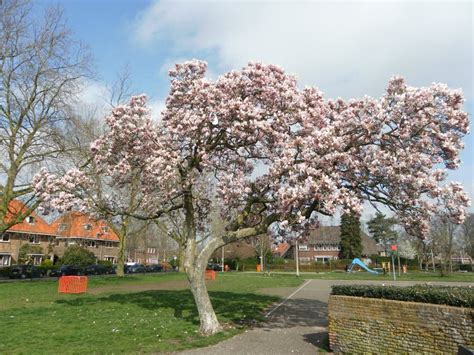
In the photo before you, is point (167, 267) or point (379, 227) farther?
point (379, 227)

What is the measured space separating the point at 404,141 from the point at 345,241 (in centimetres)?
6586

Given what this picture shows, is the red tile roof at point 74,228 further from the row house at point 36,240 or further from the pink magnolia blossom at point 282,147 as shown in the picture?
the pink magnolia blossom at point 282,147

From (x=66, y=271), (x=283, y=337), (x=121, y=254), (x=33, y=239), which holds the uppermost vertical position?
(x=33, y=239)

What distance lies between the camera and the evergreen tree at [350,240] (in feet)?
238

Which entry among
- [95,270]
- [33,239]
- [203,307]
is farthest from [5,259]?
[203,307]

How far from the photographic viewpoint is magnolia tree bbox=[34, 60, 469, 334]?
1026 centimetres

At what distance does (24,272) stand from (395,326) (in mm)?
42271

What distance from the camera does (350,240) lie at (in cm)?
7331

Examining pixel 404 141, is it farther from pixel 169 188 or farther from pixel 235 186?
pixel 169 188

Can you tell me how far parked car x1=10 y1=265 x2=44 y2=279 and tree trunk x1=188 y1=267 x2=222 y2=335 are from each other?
35906 mm

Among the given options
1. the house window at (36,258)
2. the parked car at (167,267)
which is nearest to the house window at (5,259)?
the house window at (36,258)

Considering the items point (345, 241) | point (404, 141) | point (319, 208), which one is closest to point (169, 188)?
point (319, 208)

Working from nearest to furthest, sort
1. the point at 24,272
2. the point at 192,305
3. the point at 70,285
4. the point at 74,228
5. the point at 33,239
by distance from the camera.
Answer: the point at 192,305, the point at 70,285, the point at 24,272, the point at 33,239, the point at 74,228

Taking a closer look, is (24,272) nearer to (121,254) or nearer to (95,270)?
(95,270)
